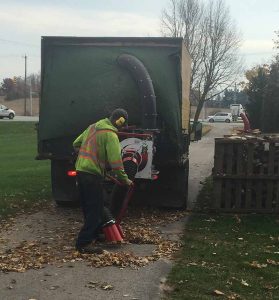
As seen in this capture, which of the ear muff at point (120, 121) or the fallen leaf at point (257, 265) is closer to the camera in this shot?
the fallen leaf at point (257, 265)

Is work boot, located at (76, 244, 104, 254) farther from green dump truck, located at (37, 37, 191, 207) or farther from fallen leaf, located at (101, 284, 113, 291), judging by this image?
green dump truck, located at (37, 37, 191, 207)

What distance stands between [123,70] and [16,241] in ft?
11.5

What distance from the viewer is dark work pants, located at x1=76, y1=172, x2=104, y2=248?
6.87 m

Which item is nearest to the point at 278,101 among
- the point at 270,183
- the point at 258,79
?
the point at 258,79

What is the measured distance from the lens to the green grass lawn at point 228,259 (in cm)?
557

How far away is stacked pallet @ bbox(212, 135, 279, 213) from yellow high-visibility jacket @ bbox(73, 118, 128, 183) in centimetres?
319

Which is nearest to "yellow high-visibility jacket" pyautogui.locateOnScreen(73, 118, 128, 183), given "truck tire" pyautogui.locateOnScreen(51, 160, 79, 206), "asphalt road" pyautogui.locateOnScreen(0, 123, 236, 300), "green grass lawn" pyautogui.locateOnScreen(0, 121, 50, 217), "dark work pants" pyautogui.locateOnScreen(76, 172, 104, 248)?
"dark work pants" pyautogui.locateOnScreen(76, 172, 104, 248)

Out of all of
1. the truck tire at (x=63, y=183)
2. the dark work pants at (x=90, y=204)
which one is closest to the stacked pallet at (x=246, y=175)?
the truck tire at (x=63, y=183)

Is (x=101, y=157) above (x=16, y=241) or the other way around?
above

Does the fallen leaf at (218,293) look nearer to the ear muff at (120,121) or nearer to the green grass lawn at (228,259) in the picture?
the green grass lawn at (228,259)

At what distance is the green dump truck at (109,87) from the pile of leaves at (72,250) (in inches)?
38.9

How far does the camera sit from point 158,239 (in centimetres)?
778

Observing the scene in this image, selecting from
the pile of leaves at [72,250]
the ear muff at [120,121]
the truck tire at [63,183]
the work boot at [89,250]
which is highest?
the ear muff at [120,121]

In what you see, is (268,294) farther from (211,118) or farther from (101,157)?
(211,118)
